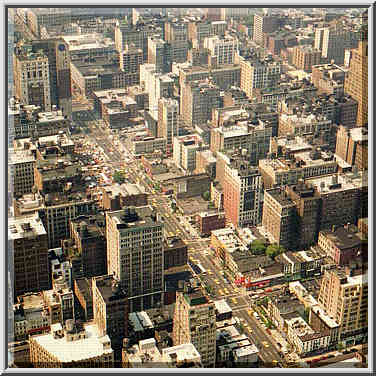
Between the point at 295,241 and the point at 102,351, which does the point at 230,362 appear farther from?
the point at 295,241

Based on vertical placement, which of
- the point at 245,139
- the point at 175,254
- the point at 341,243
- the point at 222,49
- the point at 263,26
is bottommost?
the point at 175,254

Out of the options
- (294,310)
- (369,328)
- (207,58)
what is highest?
(207,58)

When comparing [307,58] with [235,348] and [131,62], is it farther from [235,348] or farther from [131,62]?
[235,348]

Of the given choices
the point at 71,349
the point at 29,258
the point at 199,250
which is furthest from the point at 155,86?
the point at 71,349

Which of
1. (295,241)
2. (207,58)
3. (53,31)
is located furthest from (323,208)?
(53,31)

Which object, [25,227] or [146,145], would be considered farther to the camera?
[146,145]
